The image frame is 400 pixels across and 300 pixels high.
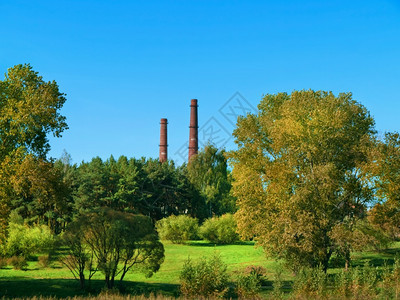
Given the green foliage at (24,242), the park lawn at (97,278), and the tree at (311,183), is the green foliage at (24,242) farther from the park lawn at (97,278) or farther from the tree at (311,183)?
the tree at (311,183)

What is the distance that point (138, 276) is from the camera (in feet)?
102

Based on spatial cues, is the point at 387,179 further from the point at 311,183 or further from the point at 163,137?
the point at 163,137

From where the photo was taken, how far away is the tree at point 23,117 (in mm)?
22422

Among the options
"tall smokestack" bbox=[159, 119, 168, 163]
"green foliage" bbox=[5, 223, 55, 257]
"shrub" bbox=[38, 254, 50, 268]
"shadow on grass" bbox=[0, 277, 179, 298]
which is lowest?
"shadow on grass" bbox=[0, 277, 179, 298]

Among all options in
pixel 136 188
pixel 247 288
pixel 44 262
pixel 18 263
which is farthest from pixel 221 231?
pixel 247 288

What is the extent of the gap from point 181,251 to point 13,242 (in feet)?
53.7

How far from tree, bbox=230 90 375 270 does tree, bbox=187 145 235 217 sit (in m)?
45.2

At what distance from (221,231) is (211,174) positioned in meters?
19.4

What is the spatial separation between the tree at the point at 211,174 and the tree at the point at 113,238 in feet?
169

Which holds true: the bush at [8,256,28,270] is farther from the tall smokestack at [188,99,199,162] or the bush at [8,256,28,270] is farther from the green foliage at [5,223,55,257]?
the tall smokestack at [188,99,199,162]

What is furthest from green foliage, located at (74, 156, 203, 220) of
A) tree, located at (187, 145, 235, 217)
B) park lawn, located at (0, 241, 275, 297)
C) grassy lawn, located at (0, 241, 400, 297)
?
park lawn, located at (0, 241, 275, 297)

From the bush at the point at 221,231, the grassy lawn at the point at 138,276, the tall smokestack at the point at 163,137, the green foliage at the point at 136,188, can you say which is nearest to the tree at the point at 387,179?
the grassy lawn at the point at 138,276

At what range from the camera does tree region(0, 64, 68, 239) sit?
883 inches

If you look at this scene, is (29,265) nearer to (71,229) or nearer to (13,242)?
(13,242)
